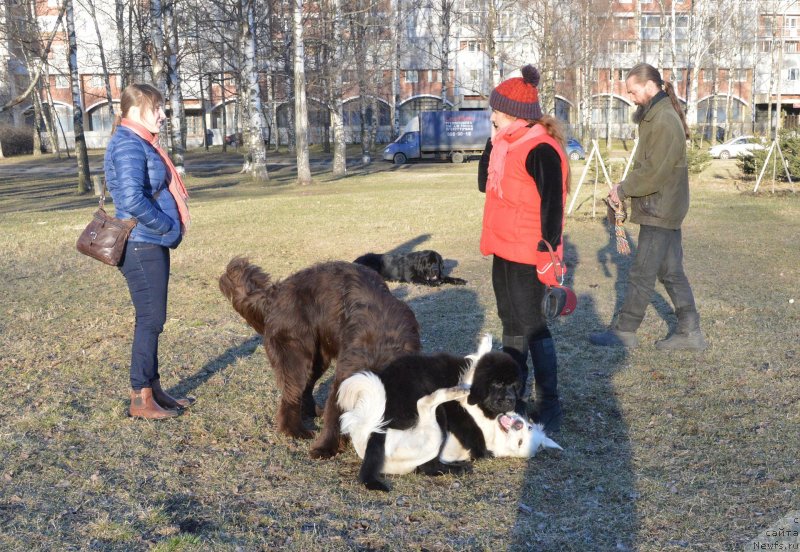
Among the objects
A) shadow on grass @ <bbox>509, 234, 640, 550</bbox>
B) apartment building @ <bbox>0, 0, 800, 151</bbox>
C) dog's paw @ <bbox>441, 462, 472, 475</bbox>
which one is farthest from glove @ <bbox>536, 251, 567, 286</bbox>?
apartment building @ <bbox>0, 0, 800, 151</bbox>

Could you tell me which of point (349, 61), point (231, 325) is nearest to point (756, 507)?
point (231, 325)

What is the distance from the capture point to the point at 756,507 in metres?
3.52

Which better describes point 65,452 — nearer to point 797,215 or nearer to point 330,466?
point 330,466

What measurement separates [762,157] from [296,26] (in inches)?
566

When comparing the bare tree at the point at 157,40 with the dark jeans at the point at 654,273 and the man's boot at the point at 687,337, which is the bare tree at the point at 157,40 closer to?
the dark jeans at the point at 654,273

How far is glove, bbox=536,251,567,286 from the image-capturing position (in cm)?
430

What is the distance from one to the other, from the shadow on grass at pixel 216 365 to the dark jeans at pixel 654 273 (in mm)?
3382

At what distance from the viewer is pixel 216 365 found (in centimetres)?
602

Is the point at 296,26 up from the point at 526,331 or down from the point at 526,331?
up

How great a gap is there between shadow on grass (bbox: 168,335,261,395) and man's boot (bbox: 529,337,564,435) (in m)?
2.59

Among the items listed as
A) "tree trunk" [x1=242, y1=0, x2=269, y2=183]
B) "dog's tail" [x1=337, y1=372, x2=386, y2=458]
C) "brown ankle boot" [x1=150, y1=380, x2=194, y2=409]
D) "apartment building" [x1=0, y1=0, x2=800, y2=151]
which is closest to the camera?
"dog's tail" [x1=337, y1=372, x2=386, y2=458]

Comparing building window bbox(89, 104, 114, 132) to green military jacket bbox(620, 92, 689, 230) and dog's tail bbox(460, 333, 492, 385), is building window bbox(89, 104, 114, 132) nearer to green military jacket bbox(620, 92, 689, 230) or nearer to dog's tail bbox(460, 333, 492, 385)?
green military jacket bbox(620, 92, 689, 230)

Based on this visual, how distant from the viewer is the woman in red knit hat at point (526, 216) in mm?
4230

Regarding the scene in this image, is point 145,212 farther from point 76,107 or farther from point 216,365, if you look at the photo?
point 76,107
